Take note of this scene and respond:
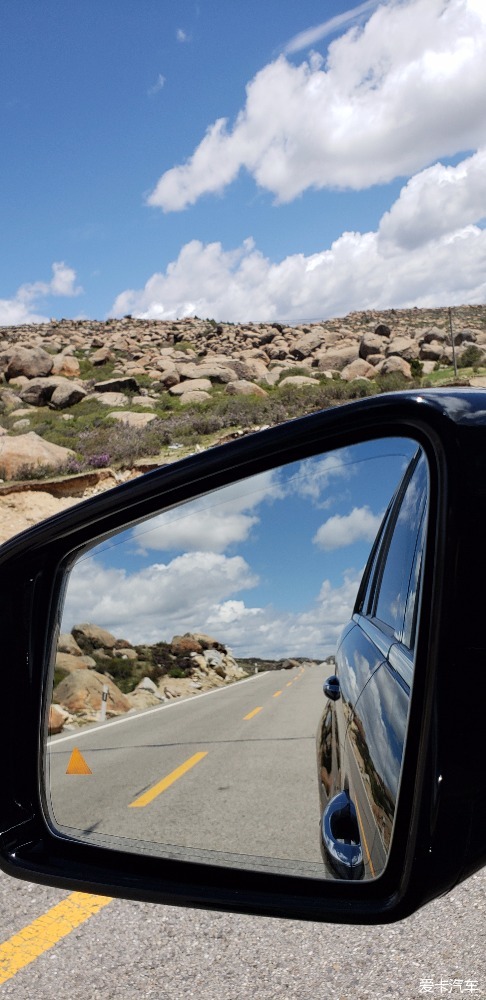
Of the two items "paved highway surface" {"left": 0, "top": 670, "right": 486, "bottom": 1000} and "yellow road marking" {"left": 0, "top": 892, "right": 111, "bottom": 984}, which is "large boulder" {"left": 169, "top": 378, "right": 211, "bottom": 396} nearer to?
"yellow road marking" {"left": 0, "top": 892, "right": 111, "bottom": 984}

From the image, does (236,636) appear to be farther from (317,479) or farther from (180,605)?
(317,479)

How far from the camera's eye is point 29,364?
57.9 metres

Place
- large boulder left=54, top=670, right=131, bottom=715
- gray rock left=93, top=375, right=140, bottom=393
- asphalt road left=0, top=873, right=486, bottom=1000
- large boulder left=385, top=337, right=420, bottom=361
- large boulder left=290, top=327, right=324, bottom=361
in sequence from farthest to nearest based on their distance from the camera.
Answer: large boulder left=290, top=327, right=324, bottom=361 → large boulder left=385, top=337, right=420, bottom=361 → gray rock left=93, top=375, right=140, bottom=393 → asphalt road left=0, top=873, right=486, bottom=1000 → large boulder left=54, top=670, right=131, bottom=715

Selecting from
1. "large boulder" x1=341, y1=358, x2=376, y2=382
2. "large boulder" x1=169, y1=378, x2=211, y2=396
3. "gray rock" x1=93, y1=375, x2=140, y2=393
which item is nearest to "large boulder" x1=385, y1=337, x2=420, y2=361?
"large boulder" x1=341, y1=358, x2=376, y2=382

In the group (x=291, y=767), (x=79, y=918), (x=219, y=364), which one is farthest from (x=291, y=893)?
(x=219, y=364)

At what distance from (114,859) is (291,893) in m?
0.35

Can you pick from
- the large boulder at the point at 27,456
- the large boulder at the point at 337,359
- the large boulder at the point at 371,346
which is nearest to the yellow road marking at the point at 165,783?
the large boulder at the point at 27,456

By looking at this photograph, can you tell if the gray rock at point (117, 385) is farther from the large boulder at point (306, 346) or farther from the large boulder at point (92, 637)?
the large boulder at point (92, 637)

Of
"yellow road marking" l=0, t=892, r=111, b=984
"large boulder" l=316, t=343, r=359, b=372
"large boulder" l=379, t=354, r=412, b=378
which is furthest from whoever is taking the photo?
"large boulder" l=316, t=343, r=359, b=372

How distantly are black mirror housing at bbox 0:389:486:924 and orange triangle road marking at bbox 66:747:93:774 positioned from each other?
0.25 feet

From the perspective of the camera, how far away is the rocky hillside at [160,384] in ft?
91.5

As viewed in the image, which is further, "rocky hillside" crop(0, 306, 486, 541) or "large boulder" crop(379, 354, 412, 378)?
"large boulder" crop(379, 354, 412, 378)

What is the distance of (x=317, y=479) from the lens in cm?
128

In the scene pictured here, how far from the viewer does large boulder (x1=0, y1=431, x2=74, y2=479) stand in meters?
27.0
